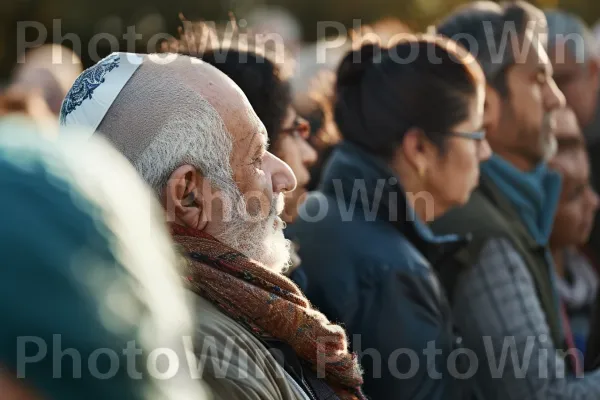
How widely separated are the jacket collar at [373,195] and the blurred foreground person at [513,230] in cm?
A: 15

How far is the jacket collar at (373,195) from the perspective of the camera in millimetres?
3027

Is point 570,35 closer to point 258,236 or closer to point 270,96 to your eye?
point 270,96

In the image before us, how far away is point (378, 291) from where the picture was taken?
9.20ft

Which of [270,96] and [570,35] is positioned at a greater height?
[270,96]

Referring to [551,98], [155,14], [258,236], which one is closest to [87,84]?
[258,236]

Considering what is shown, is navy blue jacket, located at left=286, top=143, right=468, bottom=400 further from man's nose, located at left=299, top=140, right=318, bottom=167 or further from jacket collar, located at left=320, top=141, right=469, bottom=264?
man's nose, located at left=299, top=140, right=318, bottom=167

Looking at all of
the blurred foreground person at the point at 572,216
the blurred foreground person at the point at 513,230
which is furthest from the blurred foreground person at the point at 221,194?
the blurred foreground person at the point at 572,216

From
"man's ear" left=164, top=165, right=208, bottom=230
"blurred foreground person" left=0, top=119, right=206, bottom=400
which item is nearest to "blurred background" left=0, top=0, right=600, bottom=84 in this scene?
"man's ear" left=164, top=165, right=208, bottom=230

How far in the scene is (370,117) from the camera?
126 inches

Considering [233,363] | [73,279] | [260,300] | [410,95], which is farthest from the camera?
[410,95]

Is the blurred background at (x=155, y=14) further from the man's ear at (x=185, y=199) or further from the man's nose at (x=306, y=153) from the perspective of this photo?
the man's ear at (x=185, y=199)

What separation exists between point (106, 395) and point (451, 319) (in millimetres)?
2347

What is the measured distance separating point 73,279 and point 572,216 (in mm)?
4413

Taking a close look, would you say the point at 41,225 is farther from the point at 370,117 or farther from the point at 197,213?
the point at 370,117
